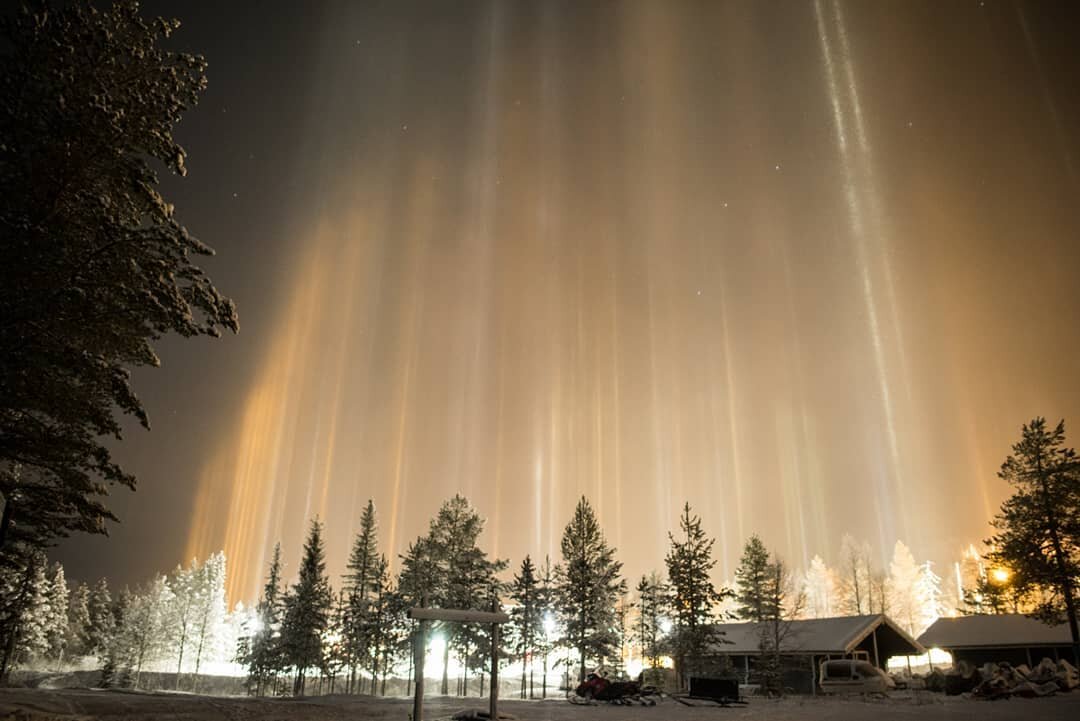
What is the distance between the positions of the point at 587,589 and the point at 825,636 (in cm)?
1658

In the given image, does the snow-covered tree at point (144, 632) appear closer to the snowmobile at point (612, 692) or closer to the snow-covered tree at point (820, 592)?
the snowmobile at point (612, 692)

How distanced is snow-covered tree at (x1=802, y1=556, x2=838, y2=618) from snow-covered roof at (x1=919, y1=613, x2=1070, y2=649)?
150 feet

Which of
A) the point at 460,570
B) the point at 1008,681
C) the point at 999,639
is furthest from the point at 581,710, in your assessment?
the point at 999,639

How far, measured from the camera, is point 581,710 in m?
27.0

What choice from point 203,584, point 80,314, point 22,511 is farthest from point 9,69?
point 203,584

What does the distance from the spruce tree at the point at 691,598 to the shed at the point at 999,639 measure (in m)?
17.3

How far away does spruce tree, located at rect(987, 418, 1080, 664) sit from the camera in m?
34.8

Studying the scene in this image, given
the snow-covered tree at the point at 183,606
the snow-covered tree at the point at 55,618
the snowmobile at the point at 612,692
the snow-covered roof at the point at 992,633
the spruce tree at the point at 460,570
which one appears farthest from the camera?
the snow-covered tree at the point at 183,606

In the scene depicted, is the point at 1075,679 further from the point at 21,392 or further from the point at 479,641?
the point at 21,392

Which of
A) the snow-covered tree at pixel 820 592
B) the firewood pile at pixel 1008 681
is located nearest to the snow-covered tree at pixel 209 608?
the firewood pile at pixel 1008 681

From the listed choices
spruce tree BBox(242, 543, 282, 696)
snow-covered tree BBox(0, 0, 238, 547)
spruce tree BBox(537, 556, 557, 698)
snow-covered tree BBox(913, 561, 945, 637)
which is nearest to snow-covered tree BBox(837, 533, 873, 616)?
snow-covered tree BBox(913, 561, 945, 637)

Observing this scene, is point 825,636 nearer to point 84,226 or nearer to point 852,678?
point 852,678

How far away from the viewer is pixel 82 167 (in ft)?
42.3

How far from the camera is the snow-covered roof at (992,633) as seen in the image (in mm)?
41422
